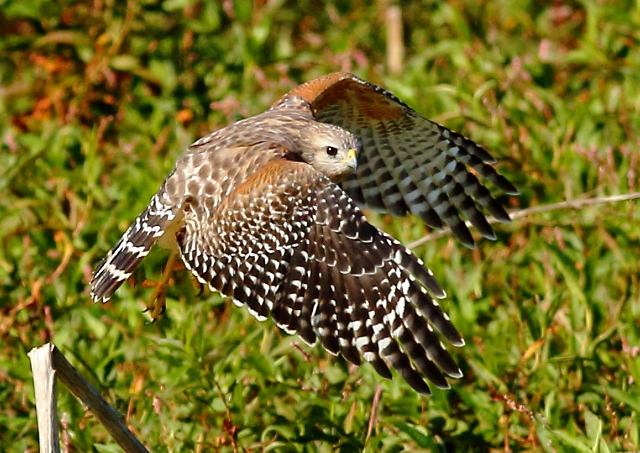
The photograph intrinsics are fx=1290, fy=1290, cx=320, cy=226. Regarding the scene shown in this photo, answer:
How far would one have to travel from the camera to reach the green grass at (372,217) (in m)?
A: 5.55

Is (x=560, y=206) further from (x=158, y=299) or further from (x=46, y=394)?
(x=46, y=394)

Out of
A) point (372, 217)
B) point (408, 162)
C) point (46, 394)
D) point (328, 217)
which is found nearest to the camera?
point (46, 394)

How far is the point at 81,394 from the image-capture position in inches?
170

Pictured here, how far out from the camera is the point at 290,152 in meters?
5.80

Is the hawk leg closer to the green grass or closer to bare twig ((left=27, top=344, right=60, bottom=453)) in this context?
the green grass

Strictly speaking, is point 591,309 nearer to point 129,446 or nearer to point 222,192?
point 222,192

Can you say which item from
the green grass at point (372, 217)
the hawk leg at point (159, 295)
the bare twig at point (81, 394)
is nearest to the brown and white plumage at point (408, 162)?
the green grass at point (372, 217)

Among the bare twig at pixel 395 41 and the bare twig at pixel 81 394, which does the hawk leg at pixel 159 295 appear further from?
→ the bare twig at pixel 395 41

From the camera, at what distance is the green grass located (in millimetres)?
5547

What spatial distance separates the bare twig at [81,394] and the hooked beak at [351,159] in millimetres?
2037

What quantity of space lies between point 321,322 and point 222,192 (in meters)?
0.92

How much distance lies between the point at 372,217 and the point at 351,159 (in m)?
1.42

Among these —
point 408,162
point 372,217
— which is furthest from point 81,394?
point 372,217

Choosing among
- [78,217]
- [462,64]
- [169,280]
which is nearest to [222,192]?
[169,280]
